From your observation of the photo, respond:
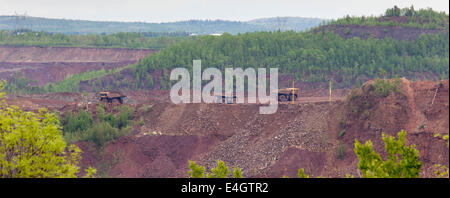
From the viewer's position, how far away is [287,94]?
3534cm

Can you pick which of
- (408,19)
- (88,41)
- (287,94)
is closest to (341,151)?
(287,94)

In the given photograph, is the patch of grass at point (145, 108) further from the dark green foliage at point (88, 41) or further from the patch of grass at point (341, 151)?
the dark green foliage at point (88, 41)

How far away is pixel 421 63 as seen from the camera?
1681 inches

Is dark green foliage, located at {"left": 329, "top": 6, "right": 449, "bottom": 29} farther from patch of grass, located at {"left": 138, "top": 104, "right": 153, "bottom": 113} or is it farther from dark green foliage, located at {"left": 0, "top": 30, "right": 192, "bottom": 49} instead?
dark green foliage, located at {"left": 0, "top": 30, "right": 192, "bottom": 49}

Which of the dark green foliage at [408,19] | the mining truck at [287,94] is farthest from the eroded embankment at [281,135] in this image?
the dark green foliage at [408,19]

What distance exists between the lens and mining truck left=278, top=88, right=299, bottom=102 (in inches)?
1389

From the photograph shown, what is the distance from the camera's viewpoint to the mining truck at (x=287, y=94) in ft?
116

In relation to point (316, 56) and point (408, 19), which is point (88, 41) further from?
point (408, 19)

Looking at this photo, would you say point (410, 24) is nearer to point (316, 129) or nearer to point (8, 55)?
point (316, 129)

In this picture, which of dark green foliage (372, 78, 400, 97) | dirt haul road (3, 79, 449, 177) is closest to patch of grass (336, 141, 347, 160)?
dirt haul road (3, 79, 449, 177)

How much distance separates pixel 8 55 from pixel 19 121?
7390cm

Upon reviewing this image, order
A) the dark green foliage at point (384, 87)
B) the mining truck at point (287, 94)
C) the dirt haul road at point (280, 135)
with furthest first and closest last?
the mining truck at point (287, 94), the dark green foliage at point (384, 87), the dirt haul road at point (280, 135)
